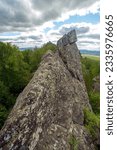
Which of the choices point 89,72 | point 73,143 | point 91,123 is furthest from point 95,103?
point 89,72

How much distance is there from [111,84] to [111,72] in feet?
2.19

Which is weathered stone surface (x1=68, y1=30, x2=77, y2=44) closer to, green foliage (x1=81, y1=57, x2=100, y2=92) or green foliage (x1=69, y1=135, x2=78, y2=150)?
green foliage (x1=69, y1=135, x2=78, y2=150)

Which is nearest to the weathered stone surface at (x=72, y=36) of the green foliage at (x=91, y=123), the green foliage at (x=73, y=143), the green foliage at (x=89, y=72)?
the green foliage at (x=91, y=123)

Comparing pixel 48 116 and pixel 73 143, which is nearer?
pixel 48 116

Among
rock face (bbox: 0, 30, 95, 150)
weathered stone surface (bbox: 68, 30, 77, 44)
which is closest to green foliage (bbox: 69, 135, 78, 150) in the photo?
rock face (bbox: 0, 30, 95, 150)

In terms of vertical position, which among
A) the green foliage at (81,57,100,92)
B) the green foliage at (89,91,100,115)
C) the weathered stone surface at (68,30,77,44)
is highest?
the weathered stone surface at (68,30,77,44)

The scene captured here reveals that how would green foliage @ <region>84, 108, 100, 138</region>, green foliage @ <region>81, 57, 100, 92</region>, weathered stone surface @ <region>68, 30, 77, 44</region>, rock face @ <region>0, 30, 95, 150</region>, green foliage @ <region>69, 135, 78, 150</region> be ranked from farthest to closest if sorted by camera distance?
1. green foliage @ <region>81, 57, 100, 92</region>
2. weathered stone surface @ <region>68, 30, 77, 44</region>
3. green foliage @ <region>84, 108, 100, 138</region>
4. green foliage @ <region>69, 135, 78, 150</region>
5. rock face @ <region>0, 30, 95, 150</region>

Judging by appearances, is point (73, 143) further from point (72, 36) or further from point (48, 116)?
point (72, 36)

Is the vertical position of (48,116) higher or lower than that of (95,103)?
higher

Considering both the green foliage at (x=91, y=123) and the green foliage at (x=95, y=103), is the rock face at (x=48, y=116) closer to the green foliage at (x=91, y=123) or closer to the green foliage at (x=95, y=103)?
the green foliage at (x=91, y=123)

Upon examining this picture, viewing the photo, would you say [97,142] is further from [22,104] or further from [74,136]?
[22,104]

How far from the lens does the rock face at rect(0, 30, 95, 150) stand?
55.2 ft

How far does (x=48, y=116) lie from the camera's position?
738 inches

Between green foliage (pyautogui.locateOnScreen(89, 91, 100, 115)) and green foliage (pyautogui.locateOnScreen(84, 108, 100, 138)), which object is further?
green foliage (pyautogui.locateOnScreen(89, 91, 100, 115))
